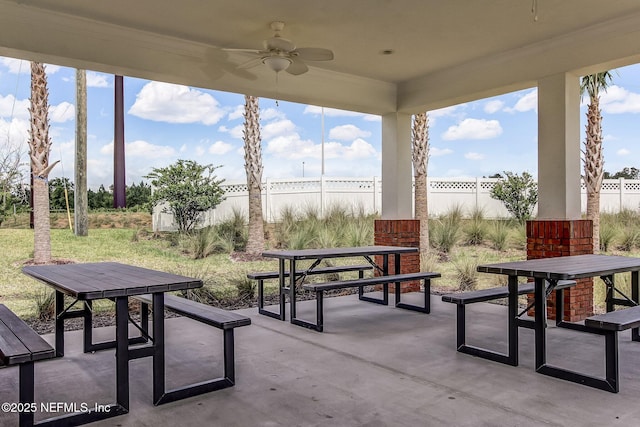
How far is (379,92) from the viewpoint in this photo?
6.66 m

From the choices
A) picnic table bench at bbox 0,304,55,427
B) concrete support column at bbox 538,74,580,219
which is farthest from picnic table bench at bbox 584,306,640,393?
picnic table bench at bbox 0,304,55,427

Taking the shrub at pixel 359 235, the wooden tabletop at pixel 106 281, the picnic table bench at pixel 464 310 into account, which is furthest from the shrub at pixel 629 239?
the wooden tabletop at pixel 106 281

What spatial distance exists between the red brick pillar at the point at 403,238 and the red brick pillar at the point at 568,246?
1975 millimetres

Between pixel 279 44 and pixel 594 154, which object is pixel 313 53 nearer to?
pixel 279 44

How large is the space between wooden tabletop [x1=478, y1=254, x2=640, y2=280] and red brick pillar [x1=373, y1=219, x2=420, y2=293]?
9.06 feet

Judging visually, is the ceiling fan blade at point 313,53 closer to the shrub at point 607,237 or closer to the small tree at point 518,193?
the shrub at point 607,237

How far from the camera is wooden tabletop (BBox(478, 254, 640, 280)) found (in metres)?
3.42

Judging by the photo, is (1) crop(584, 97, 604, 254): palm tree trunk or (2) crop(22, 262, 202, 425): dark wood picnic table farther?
(1) crop(584, 97, 604, 254): palm tree trunk

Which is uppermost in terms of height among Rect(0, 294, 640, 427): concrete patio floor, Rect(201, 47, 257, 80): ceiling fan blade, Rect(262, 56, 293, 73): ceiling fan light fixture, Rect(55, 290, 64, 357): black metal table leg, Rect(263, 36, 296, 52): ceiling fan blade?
Rect(201, 47, 257, 80): ceiling fan blade

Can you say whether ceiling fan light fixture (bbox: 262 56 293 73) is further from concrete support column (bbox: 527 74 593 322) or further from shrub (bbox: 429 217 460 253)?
shrub (bbox: 429 217 460 253)

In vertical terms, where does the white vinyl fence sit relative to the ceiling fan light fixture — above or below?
below

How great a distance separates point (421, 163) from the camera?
10.5m

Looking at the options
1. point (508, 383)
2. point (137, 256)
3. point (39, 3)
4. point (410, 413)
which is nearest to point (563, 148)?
point (508, 383)

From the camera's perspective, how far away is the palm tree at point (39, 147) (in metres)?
8.63
